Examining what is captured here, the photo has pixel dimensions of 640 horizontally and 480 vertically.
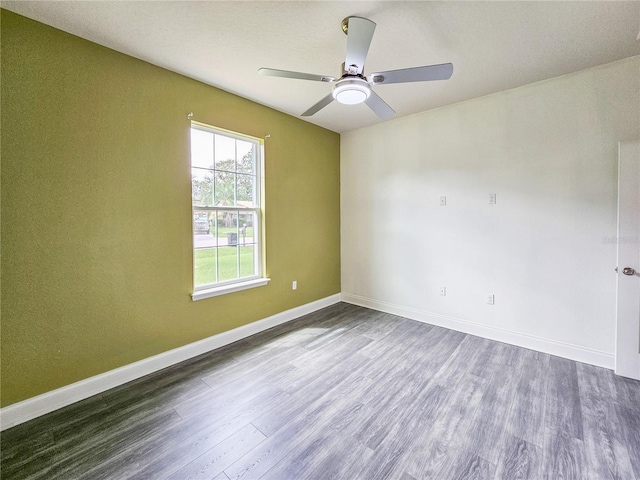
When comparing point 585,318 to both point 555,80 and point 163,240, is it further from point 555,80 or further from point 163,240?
point 163,240

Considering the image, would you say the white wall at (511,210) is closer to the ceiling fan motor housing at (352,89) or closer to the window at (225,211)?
the window at (225,211)

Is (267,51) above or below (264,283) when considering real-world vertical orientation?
above

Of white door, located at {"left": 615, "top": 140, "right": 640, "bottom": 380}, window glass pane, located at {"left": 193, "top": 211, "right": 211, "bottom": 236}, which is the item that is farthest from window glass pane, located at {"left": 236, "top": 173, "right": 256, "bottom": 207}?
white door, located at {"left": 615, "top": 140, "right": 640, "bottom": 380}

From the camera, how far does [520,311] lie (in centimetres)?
283

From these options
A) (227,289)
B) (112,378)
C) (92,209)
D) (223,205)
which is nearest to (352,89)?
(223,205)

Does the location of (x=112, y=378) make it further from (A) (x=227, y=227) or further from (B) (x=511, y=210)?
(B) (x=511, y=210)

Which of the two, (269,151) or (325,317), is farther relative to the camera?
(325,317)

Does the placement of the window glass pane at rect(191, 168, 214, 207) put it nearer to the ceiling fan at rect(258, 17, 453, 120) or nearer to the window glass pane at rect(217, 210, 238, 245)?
the window glass pane at rect(217, 210, 238, 245)

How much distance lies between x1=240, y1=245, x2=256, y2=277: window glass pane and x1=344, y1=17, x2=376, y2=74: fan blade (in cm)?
214

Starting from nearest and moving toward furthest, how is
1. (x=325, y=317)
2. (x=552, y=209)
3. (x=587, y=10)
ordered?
(x=587, y=10) → (x=552, y=209) → (x=325, y=317)

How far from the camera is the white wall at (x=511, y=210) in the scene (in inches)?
94.7

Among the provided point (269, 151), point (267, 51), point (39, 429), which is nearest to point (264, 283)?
point (269, 151)

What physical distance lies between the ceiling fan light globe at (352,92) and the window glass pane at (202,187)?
1573 millimetres

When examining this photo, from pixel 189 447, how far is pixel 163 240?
162cm
